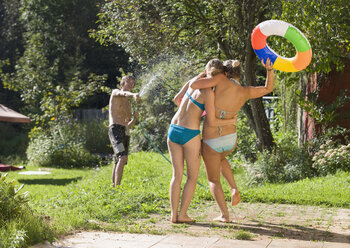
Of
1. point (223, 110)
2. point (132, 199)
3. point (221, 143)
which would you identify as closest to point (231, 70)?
point (223, 110)

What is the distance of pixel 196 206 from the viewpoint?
19.3ft

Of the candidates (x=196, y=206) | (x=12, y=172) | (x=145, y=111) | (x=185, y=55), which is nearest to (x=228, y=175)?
(x=196, y=206)

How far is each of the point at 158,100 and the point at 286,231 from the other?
970 cm

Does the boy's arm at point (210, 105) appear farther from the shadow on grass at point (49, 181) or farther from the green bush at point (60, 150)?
the green bush at point (60, 150)

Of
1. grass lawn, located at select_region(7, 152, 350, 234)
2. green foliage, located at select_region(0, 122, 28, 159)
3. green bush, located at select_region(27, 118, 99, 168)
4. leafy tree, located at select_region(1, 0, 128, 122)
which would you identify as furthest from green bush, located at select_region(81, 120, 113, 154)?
grass lawn, located at select_region(7, 152, 350, 234)

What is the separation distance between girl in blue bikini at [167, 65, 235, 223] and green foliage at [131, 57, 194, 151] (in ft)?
20.1

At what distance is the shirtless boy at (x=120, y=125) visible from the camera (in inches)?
271

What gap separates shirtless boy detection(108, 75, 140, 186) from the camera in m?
6.89

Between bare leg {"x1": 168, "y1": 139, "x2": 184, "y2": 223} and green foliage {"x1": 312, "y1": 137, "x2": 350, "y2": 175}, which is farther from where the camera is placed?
green foliage {"x1": 312, "y1": 137, "x2": 350, "y2": 175}

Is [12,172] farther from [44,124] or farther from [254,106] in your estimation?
[254,106]

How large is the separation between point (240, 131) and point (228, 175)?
16.8 feet

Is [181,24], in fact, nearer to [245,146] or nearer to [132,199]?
[245,146]

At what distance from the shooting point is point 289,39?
15.6ft

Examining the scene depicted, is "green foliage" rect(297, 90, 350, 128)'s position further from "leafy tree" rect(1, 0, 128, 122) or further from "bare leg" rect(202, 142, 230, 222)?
"leafy tree" rect(1, 0, 128, 122)
